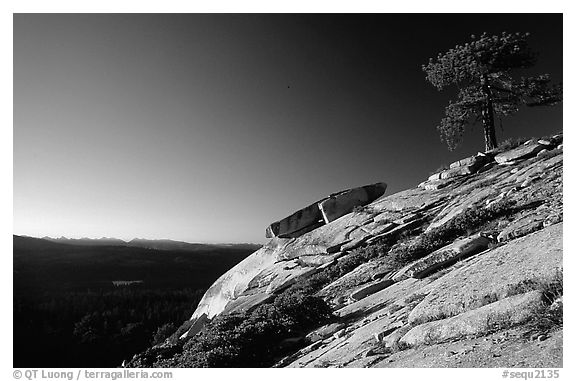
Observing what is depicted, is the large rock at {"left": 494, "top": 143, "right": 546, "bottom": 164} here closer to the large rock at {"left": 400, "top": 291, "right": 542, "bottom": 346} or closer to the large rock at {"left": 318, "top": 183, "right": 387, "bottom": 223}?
the large rock at {"left": 318, "top": 183, "right": 387, "bottom": 223}

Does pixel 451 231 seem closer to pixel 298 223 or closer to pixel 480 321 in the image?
pixel 480 321

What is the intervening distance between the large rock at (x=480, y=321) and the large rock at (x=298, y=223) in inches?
636

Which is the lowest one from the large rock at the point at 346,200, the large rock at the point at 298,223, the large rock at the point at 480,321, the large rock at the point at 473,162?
the large rock at the point at 480,321

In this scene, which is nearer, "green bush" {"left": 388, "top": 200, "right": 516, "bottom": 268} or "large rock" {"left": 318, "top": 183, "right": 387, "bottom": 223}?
"green bush" {"left": 388, "top": 200, "right": 516, "bottom": 268}

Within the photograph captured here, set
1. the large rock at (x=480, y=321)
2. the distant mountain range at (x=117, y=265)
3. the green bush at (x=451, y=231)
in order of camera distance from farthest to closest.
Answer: the distant mountain range at (x=117, y=265) < the green bush at (x=451, y=231) < the large rock at (x=480, y=321)

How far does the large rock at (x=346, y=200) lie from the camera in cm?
2197

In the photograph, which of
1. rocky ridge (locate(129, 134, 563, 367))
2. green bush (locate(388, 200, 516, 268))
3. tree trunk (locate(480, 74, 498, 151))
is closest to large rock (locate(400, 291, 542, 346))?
rocky ridge (locate(129, 134, 563, 367))

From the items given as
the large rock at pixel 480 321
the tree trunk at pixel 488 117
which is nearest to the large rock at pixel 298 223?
the tree trunk at pixel 488 117

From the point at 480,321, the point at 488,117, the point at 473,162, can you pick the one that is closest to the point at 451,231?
the point at 480,321

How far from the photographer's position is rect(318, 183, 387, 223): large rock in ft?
72.1

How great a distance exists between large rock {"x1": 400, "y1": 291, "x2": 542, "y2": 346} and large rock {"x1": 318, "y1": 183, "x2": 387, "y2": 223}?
49.8ft

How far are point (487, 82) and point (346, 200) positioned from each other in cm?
1253

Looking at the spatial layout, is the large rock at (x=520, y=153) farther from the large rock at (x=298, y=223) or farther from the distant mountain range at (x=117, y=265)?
the distant mountain range at (x=117, y=265)
